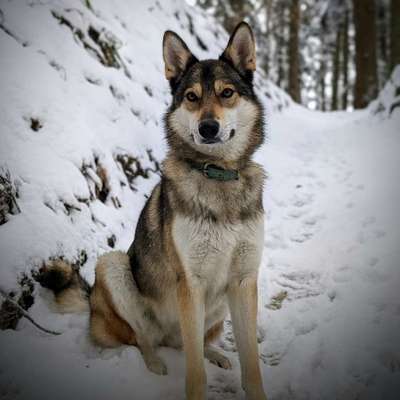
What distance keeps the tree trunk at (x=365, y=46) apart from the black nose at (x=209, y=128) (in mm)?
11700

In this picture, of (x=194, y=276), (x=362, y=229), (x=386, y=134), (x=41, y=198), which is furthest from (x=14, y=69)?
(x=386, y=134)

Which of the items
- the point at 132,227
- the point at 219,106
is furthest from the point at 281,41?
the point at 219,106

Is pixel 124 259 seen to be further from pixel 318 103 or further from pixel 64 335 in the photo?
pixel 318 103

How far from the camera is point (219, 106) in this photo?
2623 mm

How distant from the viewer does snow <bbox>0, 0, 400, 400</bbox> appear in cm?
248

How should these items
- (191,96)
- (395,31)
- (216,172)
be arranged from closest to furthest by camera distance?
(216,172), (191,96), (395,31)

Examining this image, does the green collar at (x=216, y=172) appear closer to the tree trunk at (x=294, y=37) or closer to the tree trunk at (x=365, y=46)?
the tree trunk at (x=365, y=46)

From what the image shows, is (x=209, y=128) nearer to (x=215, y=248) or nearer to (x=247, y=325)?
(x=215, y=248)

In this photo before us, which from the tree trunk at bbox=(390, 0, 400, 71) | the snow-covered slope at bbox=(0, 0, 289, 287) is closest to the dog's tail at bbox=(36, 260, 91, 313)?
Result: the snow-covered slope at bbox=(0, 0, 289, 287)

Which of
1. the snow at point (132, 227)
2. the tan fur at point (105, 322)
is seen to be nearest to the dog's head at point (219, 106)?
the tan fur at point (105, 322)

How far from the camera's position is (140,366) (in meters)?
2.62

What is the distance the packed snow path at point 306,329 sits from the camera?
2389 millimetres

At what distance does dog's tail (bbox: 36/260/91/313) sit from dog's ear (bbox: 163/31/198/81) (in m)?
1.85

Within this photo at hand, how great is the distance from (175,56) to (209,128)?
935 mm
